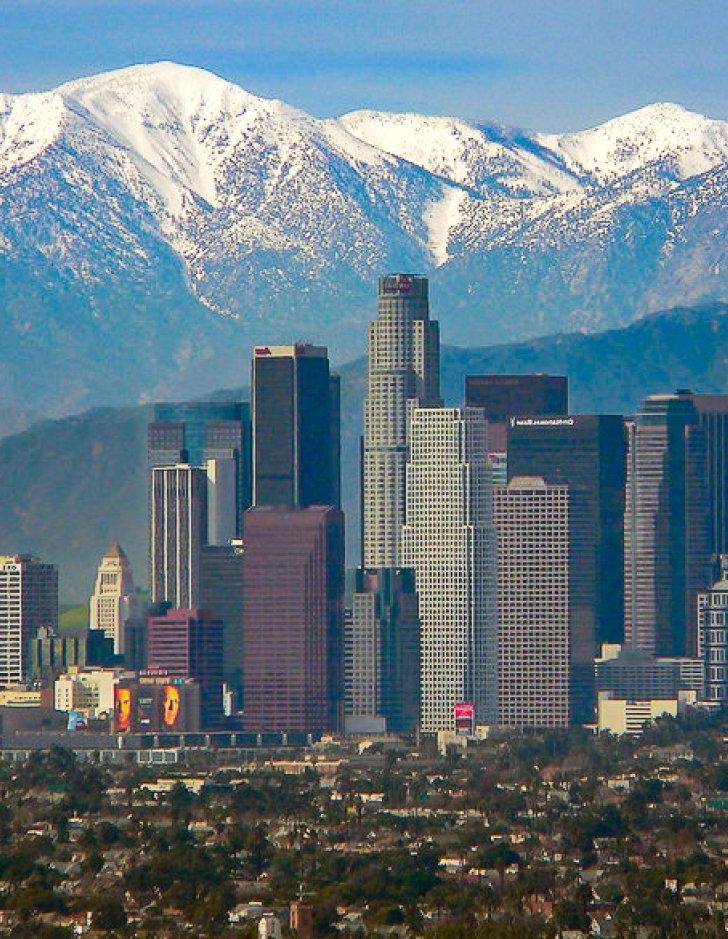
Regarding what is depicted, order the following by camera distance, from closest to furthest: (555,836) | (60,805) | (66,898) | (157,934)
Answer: (157,934)
(66,898)
(555,836)
(60,805)

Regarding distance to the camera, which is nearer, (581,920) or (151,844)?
(581,920)

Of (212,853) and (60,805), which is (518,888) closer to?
(212,853)

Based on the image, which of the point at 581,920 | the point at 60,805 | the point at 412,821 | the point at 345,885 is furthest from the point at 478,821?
the point at 581,920

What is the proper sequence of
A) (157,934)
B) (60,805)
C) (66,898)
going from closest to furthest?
(157,934) → (66,898) → (60,805)

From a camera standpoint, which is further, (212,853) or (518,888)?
(212,853)

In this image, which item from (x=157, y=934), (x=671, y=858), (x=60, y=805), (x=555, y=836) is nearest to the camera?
(x=157, y=934)

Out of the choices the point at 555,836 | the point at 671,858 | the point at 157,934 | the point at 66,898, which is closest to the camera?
the point at 157,934

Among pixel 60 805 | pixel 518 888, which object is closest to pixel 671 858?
pixel 518 888

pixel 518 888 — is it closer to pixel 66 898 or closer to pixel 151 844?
pixel 66 898
